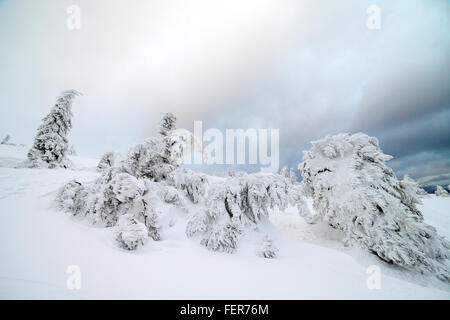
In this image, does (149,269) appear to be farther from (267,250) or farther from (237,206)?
(267,250)

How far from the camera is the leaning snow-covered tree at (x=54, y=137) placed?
1269 cm

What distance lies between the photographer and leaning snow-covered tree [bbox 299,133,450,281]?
643 centimetres

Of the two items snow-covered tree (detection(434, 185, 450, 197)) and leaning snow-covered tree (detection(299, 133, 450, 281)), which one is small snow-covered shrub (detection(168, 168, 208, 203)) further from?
snow-covered tree (detection(434, 185, 450, 197))

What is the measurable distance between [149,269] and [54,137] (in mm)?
17767

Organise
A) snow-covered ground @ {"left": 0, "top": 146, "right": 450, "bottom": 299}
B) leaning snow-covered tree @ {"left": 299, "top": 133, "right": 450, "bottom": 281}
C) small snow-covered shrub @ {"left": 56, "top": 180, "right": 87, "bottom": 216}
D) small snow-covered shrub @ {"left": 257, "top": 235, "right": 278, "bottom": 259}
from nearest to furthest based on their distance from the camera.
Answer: snow-covered ground @ {"left": 0, "top": 146, "right": 450, "bottom": 299}, small snow-covered shrub @ {"left": 257, "top": 235, "right": 278, "bottom": 259}, small snow-covered shrub @ {"left": 56, "top": 180, "right": 87, "bottom": 216}, leaning snow-covered tree @ {"left": 299, "top": 133, "right": 450, "bottom": 281}

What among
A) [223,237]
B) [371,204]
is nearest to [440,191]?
[371,204]

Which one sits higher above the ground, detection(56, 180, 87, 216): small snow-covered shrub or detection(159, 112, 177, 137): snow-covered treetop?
detection(159, 112, 177, 137): snow-covered treetop

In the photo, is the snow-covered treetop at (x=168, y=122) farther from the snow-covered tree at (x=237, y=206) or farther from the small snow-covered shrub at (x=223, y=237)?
the small snow-covered shrub at (x=223, y=237)

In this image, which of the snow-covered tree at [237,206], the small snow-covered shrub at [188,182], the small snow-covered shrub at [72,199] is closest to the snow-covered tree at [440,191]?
the snow-covered tree at [237,206]

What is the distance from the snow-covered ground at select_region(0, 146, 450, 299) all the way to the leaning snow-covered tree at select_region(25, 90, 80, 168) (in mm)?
10696

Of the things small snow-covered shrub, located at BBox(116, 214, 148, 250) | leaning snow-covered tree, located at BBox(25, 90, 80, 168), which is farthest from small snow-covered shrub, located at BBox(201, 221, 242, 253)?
leaning snow-covered tree, located at BBox(25, 90, 80, 168)

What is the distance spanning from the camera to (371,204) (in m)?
7.07

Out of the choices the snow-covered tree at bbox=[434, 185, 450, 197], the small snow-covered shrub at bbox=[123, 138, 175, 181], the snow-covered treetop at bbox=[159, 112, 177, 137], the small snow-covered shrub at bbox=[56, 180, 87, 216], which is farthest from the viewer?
the snow-covered tree at bbox=[434, 185, 450, 197]
